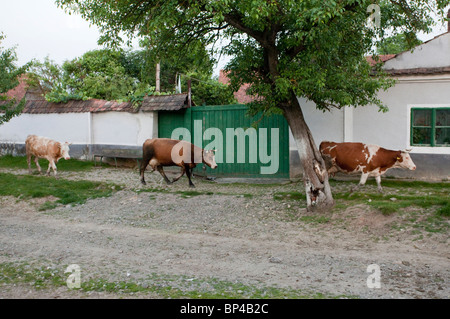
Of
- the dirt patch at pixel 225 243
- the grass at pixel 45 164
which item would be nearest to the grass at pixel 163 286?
the dirt patch at pixel 225 243

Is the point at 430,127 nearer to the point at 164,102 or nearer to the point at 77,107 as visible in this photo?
the point at 164,102

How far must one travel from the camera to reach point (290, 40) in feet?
28.7

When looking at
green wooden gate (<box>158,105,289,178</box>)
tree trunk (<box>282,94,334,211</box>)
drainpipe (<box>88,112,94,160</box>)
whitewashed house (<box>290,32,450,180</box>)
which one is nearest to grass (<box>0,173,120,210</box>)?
green wooden gate (<box>158,105,289,178</box>)

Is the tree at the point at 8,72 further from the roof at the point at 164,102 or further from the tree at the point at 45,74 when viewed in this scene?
the tree at the point at 45,74

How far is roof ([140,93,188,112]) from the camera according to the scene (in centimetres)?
1491

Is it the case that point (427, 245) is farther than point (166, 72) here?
No

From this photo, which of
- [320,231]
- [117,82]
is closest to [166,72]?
[117,82]

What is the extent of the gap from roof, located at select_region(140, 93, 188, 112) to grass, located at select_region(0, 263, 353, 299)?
9.46 meters

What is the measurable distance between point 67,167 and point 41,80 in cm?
1880

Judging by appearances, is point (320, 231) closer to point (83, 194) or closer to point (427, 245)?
point (427, 245)

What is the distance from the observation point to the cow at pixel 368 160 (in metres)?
10.5

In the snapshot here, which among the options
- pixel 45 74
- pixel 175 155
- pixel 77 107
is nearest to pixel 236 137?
pixel 175 155

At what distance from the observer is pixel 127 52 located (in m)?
28.0

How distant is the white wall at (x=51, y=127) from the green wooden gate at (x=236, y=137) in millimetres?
4007
